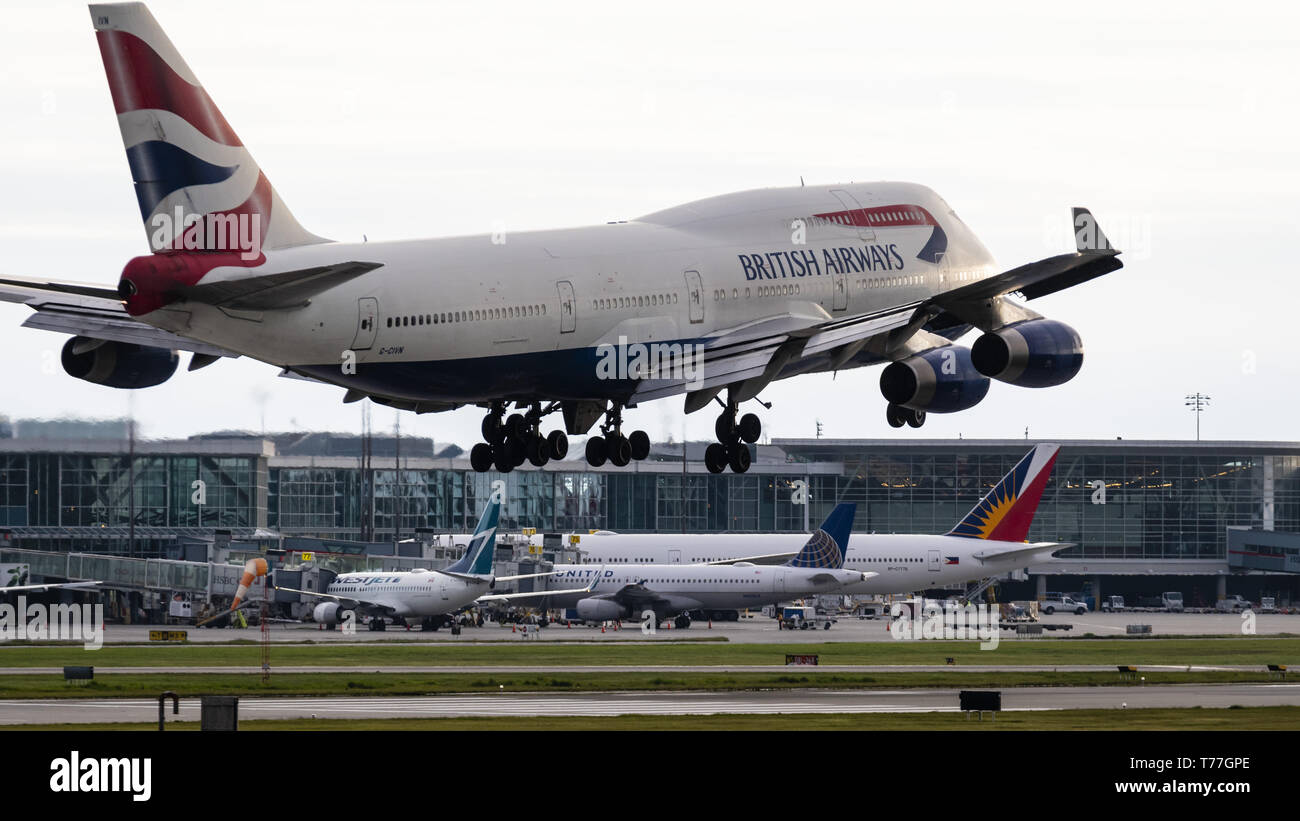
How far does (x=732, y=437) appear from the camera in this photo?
154 ft

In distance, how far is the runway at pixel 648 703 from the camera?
175 feet

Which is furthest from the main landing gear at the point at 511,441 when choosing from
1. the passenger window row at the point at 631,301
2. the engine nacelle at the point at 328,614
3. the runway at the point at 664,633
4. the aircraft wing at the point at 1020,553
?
the aircraft wing at the point at 1020,553

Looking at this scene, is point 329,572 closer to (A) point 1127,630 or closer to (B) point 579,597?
(B) point 579,597

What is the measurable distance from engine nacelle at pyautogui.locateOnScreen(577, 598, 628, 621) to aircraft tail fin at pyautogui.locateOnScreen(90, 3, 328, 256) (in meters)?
78.9

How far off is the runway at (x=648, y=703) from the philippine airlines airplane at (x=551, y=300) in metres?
11.7

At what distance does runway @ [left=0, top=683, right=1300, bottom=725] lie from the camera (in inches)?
2100

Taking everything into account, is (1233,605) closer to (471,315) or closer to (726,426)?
(726,426)

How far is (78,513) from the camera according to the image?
423 ft

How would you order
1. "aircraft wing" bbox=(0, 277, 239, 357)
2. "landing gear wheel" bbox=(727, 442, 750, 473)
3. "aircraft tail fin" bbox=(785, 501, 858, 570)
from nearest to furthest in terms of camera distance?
"aircraft wing" bbox=(0, 277, 239, 357) → "landing gear wheel" bbox=(727, 442, 750, 473) → "aircraft tail fin" bbox=(785, 501, 858, 570)

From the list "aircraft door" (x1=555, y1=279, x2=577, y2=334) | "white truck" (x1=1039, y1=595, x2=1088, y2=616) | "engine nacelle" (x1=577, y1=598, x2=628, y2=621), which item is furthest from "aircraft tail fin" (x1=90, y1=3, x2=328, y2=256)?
"white truck" (x1=1039, y1=595, x2=1088, y2=616)

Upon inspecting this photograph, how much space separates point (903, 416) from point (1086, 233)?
9.71 metres

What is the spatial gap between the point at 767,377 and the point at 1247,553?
146 m

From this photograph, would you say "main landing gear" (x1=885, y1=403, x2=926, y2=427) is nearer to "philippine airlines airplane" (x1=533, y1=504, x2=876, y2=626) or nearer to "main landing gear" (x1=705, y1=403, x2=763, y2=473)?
A: "main landing gear" (x1=705, y1=403, x2=763, y2=473)
